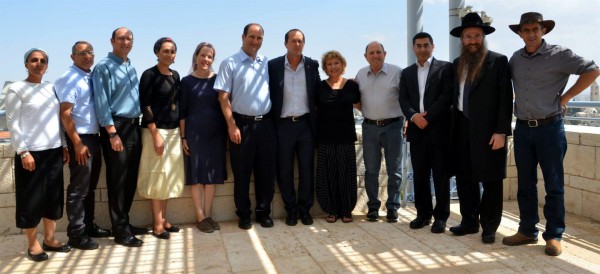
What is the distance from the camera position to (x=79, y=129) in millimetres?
3730

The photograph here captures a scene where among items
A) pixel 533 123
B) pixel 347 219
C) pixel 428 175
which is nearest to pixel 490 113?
pixel 533 123

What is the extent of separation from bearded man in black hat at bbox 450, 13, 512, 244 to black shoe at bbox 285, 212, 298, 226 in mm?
1526

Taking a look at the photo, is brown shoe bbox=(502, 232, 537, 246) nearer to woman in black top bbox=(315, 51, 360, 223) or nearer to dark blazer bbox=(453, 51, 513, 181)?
dark blazer bbox=(453, 51, 513, 181)

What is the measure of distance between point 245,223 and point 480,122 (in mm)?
2354

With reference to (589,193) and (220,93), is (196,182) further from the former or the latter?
(589,193)

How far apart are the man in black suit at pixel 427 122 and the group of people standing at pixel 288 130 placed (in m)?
0.01

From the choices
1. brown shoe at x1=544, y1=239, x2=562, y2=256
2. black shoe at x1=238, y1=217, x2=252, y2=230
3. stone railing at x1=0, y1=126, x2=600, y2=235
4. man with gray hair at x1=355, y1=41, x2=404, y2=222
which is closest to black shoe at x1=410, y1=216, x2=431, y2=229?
man with gray hair at x1=355, y1=41, x2=404, y2=222

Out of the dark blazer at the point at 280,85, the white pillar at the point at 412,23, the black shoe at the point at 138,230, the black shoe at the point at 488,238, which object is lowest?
the black shoe at the point at 488,238

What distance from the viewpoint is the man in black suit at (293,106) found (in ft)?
14.5

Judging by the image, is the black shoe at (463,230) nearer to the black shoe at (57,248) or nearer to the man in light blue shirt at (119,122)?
the man in light blue shirt at (119,122)

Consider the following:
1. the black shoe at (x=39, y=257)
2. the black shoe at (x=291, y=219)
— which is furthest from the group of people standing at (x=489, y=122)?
the black shoe at (x=39, y=257)

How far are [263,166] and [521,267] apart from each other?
2.39m

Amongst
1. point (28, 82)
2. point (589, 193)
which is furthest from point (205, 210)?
point (589, 193)

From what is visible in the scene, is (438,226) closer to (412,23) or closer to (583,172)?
(583,172)
